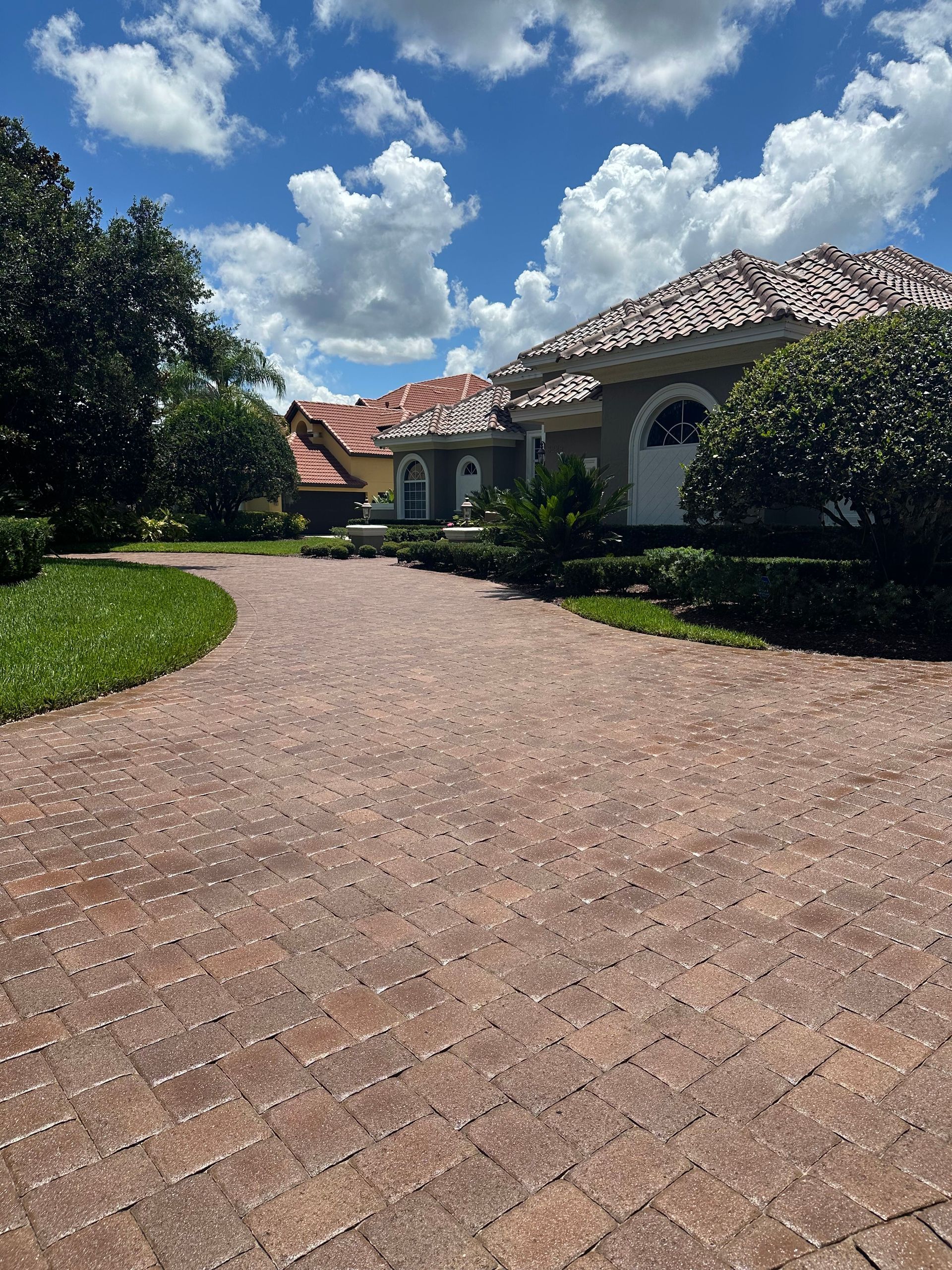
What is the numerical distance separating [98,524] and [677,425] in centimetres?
1959

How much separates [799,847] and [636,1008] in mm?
1696

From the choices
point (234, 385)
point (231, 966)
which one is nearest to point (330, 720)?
point (231, 966)

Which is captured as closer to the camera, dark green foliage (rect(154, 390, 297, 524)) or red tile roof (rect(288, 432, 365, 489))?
dark green foliage (rect(154, 390, 297, 524))

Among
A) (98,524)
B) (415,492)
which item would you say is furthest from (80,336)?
(415,492)

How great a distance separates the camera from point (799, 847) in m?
4.13

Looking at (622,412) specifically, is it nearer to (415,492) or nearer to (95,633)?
(95,633)

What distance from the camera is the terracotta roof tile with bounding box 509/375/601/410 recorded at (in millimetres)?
19156

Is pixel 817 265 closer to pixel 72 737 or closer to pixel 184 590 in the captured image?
pixel 184 590

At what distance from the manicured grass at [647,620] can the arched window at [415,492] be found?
1705cm

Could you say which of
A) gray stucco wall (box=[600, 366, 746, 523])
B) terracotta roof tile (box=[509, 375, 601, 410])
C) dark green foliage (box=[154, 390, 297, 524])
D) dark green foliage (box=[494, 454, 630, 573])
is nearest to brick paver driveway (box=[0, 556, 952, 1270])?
dark green foliage (box=[494, 454, 630, 573])

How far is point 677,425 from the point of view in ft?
50.4

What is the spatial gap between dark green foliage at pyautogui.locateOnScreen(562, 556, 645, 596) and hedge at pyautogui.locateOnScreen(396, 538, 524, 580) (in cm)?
226

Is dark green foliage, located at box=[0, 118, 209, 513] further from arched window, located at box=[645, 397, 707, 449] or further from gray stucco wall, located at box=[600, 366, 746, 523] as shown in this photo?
arched window, located at box=[645, 397, 707, 449]

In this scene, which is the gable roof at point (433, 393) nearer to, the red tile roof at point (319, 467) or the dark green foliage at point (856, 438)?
the red tile roof at point (319, 467)
